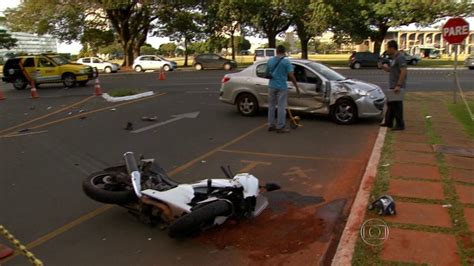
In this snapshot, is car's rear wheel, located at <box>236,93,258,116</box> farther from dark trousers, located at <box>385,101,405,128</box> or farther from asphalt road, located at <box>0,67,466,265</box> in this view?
dark trousers, located at <box>385,101,405,128</box>

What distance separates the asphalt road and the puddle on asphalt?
1 cm

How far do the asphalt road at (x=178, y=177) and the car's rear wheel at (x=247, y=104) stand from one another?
33 cm

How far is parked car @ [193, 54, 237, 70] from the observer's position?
42500 millimetres

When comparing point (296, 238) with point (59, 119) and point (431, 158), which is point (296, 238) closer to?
point (431, 158)

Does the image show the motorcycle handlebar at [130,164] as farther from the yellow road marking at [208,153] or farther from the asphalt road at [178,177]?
the yellow road marking at [208,153]

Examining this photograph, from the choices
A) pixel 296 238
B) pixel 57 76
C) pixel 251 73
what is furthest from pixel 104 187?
pixel 57 76

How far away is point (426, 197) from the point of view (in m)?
5.43

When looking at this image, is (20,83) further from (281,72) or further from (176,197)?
(176,197)

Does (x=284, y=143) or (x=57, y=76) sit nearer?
(x=284, y=143)

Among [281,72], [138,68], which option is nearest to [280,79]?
[281,72]

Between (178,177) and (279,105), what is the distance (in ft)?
12.6

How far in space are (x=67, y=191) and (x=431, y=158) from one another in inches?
212

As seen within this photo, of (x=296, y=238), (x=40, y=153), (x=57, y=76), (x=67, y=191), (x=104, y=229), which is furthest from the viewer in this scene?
(x=57, y=76)

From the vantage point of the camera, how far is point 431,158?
7.25 meters
